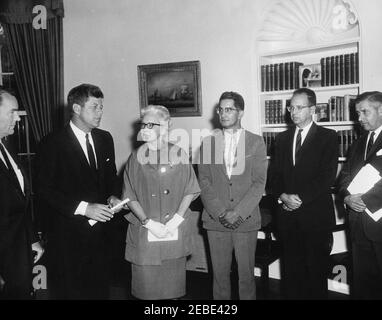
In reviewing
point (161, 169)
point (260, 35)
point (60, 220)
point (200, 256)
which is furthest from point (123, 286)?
point (260, 35)

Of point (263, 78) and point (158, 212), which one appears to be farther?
point (263, 78)

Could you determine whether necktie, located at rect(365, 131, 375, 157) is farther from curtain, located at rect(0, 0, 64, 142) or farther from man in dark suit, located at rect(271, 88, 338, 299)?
curtain, located at rect(0, 0, 64, 142)

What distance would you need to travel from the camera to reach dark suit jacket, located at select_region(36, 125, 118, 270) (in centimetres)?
305

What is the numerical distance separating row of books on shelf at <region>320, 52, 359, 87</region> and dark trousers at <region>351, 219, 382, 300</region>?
5.81ft

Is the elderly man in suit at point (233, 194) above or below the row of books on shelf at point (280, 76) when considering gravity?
below

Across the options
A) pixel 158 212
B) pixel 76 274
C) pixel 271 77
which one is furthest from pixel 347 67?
pixel 76 274

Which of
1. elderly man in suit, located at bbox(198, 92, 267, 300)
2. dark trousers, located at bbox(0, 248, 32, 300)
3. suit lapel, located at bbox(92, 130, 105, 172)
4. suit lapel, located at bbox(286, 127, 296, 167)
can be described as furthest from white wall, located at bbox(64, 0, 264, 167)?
dark trousers, located at bbox(0, 248, 32, 300)

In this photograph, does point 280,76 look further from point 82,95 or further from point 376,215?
point 82,95

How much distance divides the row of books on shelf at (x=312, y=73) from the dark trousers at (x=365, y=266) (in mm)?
1792

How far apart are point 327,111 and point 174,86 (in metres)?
1.87

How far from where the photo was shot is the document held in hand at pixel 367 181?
3115mm

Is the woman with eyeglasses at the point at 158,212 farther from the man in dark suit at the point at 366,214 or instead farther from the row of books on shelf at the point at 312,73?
the row of books on shelf at the point at 312,73

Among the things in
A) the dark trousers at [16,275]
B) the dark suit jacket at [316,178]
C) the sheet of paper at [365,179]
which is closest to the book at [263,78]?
the dark suit jacket at [316,178]

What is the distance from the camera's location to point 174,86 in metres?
5.57
